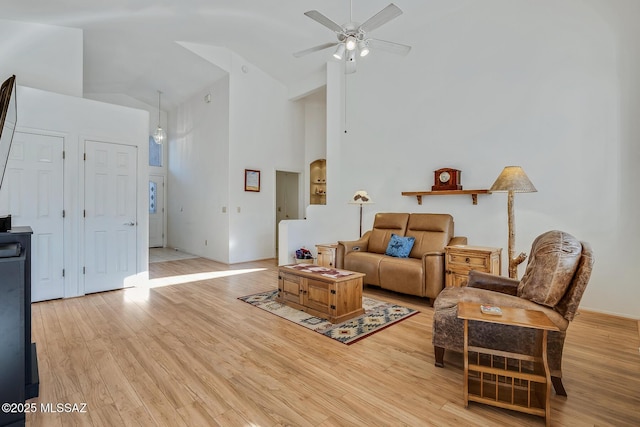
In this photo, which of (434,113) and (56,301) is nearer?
(56,301)

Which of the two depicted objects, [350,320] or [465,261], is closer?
[350,320]

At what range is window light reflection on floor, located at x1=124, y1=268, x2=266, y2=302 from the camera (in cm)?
400

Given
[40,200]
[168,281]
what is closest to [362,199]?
[168,281]

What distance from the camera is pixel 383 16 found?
2730 millimetres

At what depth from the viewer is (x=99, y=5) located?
4.04 metres

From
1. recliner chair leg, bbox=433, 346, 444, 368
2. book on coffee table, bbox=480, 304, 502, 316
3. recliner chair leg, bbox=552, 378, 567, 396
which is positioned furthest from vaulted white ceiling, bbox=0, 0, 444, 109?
recliner chair leg, bbox=552, 378, 567, 396

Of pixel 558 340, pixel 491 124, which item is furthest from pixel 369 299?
pixel 491 124

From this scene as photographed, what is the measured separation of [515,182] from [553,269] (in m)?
1.40

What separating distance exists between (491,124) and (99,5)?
17.6 feet

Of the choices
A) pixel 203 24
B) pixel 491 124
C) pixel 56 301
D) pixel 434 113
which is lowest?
pixel 56 301

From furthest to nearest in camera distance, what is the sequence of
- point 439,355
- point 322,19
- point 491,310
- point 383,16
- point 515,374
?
point 322,19 → point 383,16 → point 439,355 → point 491,310 → point 515,374

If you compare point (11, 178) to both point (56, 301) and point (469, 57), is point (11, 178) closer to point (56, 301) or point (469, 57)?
point (56, 301)

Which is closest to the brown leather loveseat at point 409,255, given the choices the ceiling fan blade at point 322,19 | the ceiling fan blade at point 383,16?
the ceiling fan blade at point 383,16

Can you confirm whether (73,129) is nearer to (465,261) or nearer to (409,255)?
(409,255)
